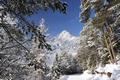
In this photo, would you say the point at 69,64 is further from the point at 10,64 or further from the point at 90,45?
the point at 10,64

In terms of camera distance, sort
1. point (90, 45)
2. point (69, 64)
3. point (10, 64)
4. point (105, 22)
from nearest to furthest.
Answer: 1. point (10, 64)
2. point (105, 22)
3. point (90, 45)
4. point (69, 64)

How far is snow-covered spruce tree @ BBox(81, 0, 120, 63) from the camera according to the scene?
29902 millimetres

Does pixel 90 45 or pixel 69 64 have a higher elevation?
pixel 69 64

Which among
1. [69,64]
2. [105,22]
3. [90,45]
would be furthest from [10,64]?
[69,64]

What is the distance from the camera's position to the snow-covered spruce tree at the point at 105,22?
29902 mm

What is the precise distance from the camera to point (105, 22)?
1304 inches

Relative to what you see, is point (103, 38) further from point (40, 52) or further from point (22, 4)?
point (22, 4)

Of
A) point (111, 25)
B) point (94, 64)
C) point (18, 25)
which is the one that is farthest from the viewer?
point (94, 64)

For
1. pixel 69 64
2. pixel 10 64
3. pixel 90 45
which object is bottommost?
pixel 10 64

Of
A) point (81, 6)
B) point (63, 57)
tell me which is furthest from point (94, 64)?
point (63, 57)

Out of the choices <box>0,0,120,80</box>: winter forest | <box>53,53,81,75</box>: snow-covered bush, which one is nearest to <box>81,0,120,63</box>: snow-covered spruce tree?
<box>0,0,120,80</box>: winter forest

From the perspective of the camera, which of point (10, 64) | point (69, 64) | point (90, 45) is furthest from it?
point (69, 64)

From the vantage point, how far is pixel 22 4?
6906mm

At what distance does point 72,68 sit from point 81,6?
1381 inches
